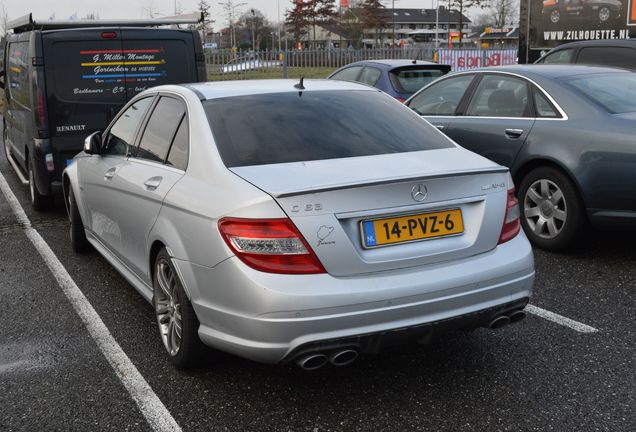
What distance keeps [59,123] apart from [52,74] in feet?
1.61

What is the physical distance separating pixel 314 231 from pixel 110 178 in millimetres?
2191

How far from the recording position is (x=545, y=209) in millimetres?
5785

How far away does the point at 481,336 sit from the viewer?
4.12 meters

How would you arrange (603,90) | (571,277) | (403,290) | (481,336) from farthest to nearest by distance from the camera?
(603,90)
(571,277)
(481,336)
(403,290)

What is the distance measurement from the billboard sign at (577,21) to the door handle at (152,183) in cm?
1514

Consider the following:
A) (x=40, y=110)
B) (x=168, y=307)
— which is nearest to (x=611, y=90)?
(x=168, y=307)

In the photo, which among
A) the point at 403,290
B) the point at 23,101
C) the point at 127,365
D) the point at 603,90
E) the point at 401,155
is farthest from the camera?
the point at 23,101

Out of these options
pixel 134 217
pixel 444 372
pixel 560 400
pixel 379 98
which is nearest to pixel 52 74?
pixel 134 217

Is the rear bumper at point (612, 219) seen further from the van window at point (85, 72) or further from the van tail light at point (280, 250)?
the van window at point (85, 72)

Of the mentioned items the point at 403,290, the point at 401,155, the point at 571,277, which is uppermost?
the point at 401,155

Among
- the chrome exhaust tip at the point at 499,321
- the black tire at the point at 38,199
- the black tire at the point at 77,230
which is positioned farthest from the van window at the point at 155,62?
the chrome exhaust tip at the point at 499,321

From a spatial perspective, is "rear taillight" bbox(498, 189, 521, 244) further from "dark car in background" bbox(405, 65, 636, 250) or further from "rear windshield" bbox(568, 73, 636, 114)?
"rear windshield" bbox(568, 73, 636, 114)

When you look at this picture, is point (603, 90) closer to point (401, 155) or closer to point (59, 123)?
point (401, 155)

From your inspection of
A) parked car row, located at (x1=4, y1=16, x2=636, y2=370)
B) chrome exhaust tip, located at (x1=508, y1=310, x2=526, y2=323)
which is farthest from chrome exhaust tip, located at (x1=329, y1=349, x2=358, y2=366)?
chrome exhaust tip, located at (x1=508, y1=310, x2=526, y2=323)
